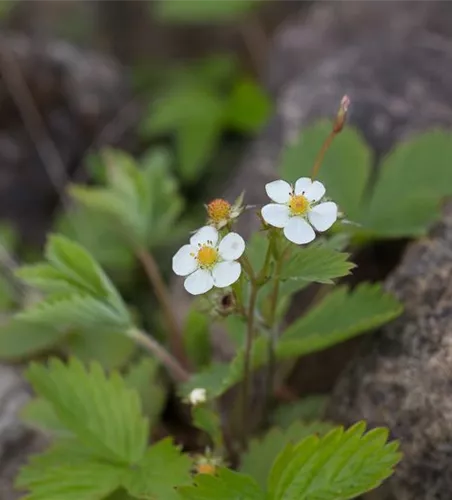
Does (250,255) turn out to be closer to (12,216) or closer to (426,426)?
(426,426)

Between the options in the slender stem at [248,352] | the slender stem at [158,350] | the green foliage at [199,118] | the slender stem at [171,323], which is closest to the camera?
the slender stem at [248,352]

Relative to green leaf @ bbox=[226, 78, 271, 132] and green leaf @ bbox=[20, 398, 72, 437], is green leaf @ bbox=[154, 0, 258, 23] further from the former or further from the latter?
green leaf @ bbox=[20, 398, 72, 437]

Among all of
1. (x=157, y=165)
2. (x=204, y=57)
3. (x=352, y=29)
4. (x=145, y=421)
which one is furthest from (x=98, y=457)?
(x=204, y=57)

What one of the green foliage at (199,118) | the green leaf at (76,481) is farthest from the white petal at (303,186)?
the green foliage at (199,118)

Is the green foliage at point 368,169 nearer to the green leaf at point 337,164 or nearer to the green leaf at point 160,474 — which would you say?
the green leaf at point 337,164

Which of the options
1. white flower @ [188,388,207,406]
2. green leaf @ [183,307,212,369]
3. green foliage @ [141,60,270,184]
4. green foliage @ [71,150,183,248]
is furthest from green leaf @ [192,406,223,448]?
green foliage @ [141,60,270,184]
